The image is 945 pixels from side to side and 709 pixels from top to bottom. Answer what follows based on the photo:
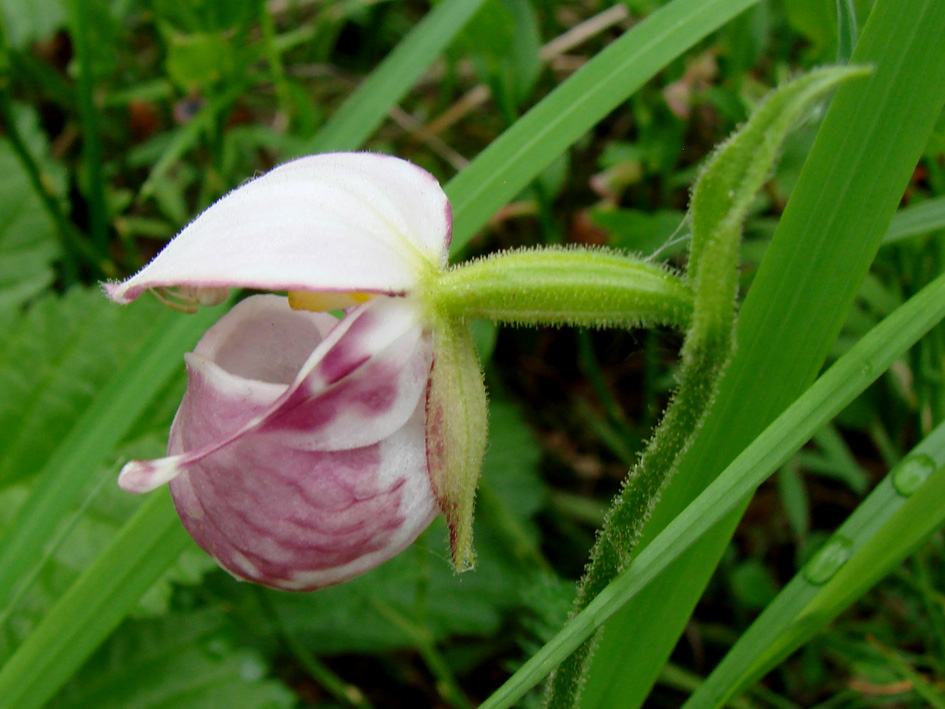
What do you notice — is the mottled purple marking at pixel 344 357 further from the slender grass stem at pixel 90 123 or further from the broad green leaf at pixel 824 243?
the slender grass stem at pixel 90 123

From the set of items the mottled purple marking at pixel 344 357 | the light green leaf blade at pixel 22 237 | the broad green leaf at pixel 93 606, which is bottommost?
the light green leaf blade at pixel 22 237

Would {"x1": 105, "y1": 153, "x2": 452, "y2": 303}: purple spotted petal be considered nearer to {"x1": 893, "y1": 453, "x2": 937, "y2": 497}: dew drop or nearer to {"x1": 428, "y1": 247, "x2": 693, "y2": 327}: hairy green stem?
{"x1": 428, "y1": 247, "x2": 693, "y2": 327}: hairy green stem

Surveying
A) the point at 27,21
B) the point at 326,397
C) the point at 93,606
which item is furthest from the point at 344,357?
the point at 27,21

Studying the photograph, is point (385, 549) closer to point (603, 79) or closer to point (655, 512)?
point (655, 512)

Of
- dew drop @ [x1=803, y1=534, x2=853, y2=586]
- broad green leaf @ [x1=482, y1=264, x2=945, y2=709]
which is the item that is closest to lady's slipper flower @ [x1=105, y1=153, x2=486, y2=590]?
broad green leaf @ [x1=482, y1=264, x2=945, y2=709]

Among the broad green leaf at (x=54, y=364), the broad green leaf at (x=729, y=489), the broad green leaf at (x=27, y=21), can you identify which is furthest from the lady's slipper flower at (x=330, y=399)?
the broad green leaf at (x=27, y=21)

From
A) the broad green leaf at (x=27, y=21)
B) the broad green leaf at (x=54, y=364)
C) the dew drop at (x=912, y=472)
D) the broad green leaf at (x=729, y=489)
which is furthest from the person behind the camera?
the broad green leaf at (x=27, y=21)

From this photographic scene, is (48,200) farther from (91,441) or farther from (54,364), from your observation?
(91,441)
